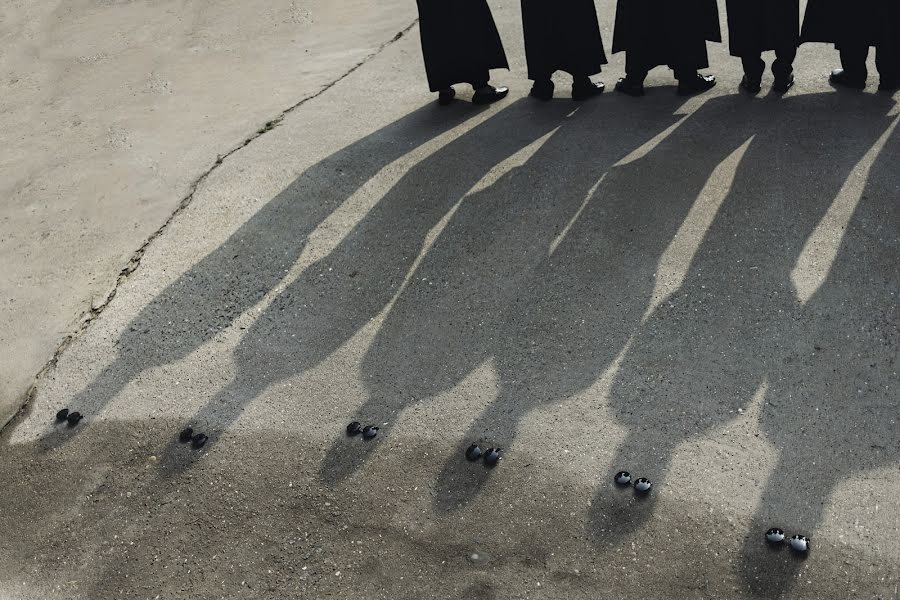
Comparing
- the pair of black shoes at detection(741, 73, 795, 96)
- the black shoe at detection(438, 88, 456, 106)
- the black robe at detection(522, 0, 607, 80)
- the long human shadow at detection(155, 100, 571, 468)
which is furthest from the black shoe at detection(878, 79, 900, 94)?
the black shoe at detection(438, 88, 456, 106)

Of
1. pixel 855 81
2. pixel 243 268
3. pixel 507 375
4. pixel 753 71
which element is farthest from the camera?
pixel 753 71

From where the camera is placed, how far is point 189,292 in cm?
539

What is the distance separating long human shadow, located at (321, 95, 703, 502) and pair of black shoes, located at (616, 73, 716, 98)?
0.38 meters

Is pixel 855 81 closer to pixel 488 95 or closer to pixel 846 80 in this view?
pixel 846 80

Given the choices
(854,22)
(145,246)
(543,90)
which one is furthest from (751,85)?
(145,246)

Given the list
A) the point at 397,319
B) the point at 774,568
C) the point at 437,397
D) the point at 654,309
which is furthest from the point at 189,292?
the point at 774,568

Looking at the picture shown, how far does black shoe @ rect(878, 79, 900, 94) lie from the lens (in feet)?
19.6

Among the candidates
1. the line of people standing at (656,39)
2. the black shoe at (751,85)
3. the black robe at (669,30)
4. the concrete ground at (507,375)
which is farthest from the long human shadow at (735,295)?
the black robe at (669,30)

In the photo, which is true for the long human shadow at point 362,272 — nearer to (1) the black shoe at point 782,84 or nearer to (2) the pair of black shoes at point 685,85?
(2) the pair of black shoes at point 685,85

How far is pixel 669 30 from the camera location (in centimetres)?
612

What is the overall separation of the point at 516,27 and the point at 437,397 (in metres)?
4.83

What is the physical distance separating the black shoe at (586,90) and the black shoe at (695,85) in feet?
2.14

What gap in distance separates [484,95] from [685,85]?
164 centimetres

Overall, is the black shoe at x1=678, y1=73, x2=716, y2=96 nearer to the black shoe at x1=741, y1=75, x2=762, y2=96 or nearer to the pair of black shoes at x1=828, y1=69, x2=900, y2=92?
the black shoe at x1=741, y1=75, x2=762, y2=96
